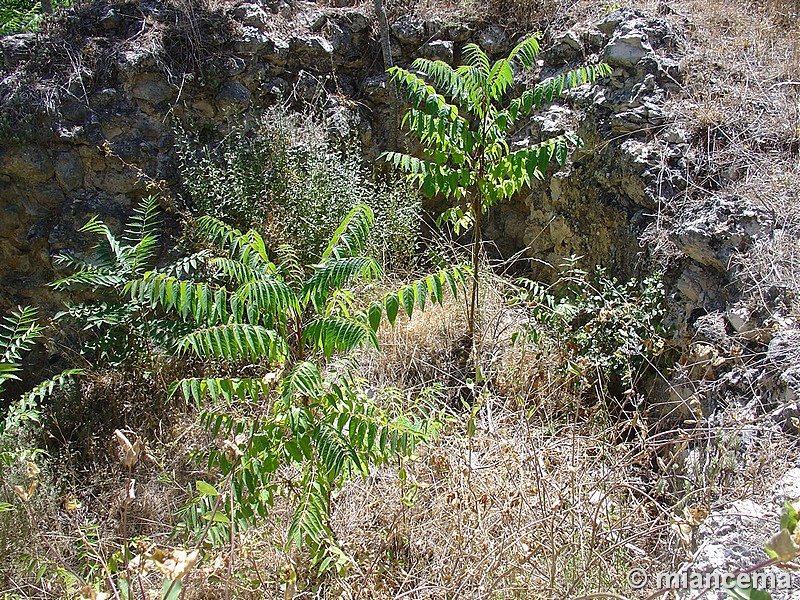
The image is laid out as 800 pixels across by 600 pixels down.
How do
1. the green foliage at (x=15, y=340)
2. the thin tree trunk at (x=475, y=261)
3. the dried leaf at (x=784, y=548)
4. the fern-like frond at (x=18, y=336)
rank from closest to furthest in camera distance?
the dried leaf at (x=784, y=548)
the green foliage at (x=15, y=340)
the fern-like frond at (x=18, y=336)
the thin tree trunk at (x=475, y=261)

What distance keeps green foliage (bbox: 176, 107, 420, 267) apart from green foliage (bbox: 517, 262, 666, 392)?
1.46 m

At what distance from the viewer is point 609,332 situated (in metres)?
3.64

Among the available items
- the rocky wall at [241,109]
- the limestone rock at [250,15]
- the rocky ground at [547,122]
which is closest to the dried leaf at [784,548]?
the rocky ground at [547,122]

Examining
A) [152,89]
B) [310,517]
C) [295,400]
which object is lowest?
[310,517]

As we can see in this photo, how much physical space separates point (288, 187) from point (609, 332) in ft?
8.41

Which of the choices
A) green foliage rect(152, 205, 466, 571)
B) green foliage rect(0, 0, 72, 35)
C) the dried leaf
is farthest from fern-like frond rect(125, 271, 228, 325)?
green foliage rect(0, 0, 72, 35)

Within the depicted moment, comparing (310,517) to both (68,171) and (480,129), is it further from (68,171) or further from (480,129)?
(68,171)

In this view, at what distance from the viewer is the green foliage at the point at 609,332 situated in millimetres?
3533

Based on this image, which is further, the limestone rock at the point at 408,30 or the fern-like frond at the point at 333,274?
the limestone rock at the point at 408,30

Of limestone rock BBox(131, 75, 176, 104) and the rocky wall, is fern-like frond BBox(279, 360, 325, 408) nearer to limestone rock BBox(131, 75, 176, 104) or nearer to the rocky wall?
the rocky wall

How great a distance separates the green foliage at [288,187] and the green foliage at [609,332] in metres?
1.46

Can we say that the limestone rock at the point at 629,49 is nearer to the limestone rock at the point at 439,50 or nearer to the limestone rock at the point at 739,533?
the limestone rock at the point at 439,50

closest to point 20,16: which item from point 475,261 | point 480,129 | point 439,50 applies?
Result: point 439,50

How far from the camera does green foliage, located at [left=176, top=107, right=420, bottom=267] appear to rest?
15.0ft
